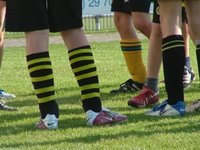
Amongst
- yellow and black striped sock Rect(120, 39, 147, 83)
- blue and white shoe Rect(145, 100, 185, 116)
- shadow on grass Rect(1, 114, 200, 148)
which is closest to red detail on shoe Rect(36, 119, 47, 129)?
shadow on grass Rect(1, 114, 200, 148)

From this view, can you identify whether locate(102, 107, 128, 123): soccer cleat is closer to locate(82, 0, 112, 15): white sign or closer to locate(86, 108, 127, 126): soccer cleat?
locate(86, 108, 127, 126): soccer cleat

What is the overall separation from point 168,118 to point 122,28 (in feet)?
6.72

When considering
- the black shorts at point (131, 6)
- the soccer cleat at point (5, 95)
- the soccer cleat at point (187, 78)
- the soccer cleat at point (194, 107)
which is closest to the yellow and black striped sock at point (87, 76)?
the soccer cleat at point (194, 107)

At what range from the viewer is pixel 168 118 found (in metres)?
4.54

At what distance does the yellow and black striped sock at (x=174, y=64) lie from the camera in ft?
15.2

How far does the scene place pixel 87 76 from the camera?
452 centimetres

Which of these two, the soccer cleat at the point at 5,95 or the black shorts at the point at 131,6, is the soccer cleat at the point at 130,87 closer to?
the black shorts at the point at 131,6

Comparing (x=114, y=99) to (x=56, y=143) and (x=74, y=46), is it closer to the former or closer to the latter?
(x=74, y=46)

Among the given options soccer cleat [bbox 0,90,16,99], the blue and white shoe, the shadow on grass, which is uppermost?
the shadow on grass

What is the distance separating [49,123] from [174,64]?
0.94m

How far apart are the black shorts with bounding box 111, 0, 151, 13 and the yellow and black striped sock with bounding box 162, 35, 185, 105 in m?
1.23

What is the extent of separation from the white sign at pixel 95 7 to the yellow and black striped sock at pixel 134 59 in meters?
10.9

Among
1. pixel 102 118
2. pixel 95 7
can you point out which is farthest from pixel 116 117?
pixel 95 7

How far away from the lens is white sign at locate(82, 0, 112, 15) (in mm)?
17359
